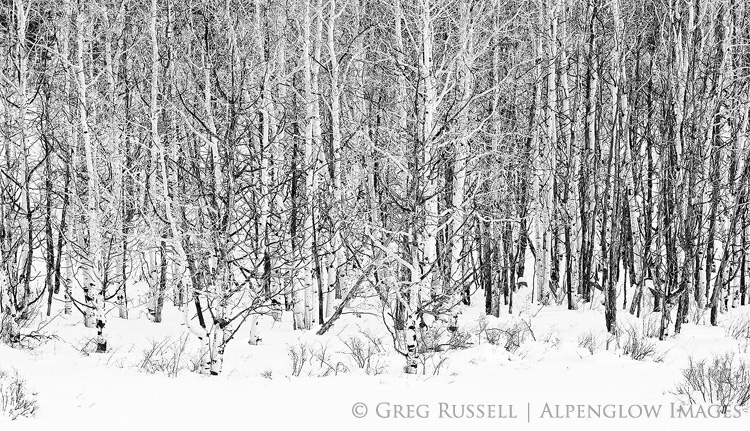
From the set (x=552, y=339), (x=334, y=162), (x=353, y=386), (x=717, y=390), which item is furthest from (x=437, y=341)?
(x=717, y=390)

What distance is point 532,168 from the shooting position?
15.3 m

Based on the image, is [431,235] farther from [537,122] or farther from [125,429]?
[537,122]

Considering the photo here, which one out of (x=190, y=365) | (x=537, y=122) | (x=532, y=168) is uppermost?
(x=537, y=122)

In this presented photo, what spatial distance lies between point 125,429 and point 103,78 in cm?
1360

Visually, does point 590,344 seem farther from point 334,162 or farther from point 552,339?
point 334,162

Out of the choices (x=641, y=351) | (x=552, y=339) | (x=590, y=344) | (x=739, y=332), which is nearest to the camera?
(x=641, y=351)

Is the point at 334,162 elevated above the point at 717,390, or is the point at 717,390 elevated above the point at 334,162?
the point at 334,162

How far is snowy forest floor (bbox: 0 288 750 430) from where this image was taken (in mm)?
6672

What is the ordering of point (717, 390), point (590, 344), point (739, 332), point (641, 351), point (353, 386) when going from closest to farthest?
1. point (717, 390)
2. point (353, 386)
3. point (641, 351)
4. point (590, 344)
5. point (739, 332)

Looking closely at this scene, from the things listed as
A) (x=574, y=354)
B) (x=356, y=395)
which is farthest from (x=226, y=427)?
(x=574, y=354)

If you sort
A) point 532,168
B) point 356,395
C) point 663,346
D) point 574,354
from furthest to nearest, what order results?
1. point 532,168
2. point 663,346
3. point 574,354
4. point 356,395

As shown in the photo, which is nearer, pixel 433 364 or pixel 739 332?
pixel 433 364

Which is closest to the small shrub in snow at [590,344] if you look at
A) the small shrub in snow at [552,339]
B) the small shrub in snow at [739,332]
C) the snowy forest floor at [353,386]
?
the snowy forest floor at [353,386]

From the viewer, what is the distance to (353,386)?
8.20 metres
